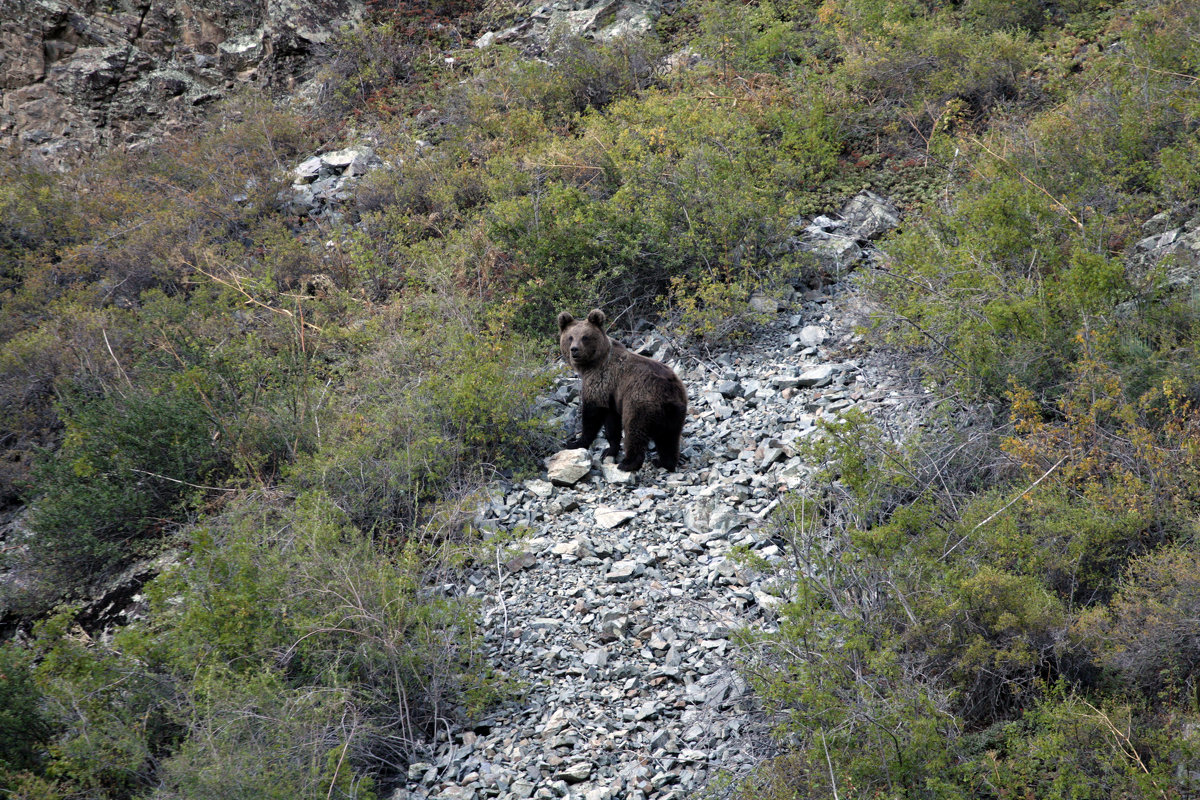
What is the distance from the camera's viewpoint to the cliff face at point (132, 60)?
13.1 m

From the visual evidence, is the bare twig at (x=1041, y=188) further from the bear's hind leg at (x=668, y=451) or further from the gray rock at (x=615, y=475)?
the gray rock at (x=615, y=475)

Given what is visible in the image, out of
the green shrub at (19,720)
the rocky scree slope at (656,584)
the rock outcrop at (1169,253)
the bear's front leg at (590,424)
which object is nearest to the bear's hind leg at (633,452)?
the rocky scree slope at (656,584)

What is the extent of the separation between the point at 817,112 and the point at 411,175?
5.37m

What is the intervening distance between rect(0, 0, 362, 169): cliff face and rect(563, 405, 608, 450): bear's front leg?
35.3ft

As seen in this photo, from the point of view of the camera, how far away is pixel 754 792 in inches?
134

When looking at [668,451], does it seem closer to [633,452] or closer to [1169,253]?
[633,452]

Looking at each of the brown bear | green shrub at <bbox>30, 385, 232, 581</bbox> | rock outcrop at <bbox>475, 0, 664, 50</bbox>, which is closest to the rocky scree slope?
the brown bear

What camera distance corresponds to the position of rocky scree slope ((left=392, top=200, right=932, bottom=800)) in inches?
157

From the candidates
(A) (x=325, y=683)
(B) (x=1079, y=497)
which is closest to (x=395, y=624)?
(A) (x=325, y=683)

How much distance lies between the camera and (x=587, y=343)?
6.75m

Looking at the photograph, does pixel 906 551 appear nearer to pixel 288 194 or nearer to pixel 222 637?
pixel 222 637

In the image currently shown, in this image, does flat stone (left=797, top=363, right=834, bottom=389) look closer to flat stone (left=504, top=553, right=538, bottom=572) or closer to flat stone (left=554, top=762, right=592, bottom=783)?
flat stone (left=504, top=553, right=538, bottom=572)

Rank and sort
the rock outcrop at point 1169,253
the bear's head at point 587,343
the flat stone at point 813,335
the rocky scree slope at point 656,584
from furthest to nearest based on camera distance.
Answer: the flat stone at point 813,335 → the bear's head at point 587,343 → the rock outcrop at point 1169,253 → the rocky scree slope at point 656,584

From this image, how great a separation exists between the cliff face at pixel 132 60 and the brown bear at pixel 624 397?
10.4 m
